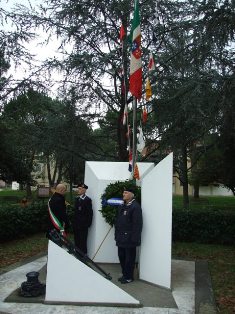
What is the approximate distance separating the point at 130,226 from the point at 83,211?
1.77 meters

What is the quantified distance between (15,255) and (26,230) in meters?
2.80

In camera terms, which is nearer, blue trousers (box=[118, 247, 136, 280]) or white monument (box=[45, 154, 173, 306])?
white monument (box=[45, 154, 173, 306])

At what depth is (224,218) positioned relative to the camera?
12.8 m

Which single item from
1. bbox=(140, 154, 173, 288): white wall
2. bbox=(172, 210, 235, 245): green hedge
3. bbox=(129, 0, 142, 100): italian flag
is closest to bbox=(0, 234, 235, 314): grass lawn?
bbox=(172, 210, 235, 245): green hedge

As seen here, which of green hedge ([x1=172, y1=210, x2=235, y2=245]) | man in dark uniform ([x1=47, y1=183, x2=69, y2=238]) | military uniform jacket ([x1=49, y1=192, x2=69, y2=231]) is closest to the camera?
man in dark uniform ([x1=47, y1=183, x2=69, y2=238])

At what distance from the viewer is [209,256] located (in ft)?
35.6

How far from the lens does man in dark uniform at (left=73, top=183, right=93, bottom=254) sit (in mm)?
9055

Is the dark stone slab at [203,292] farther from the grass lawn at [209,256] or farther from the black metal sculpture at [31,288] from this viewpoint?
the black metal sculpture at [31,288]

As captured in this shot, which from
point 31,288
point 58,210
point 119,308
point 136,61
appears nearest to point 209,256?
point 58,210

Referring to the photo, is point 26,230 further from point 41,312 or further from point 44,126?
point 41,312

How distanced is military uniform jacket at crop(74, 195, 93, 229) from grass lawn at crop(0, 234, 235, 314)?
6.25 ft

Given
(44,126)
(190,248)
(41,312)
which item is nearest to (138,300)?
(41,312)

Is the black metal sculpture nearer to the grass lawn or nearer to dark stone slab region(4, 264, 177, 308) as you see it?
dark stone slab region(4, 264, 177, 308)

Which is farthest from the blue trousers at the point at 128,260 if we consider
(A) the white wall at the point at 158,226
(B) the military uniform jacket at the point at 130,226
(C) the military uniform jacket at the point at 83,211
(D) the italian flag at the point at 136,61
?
(D) the italian flag at the point at 136,61
